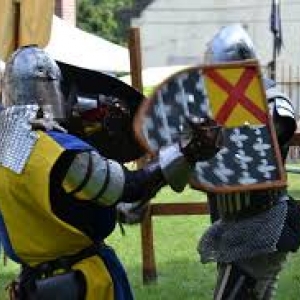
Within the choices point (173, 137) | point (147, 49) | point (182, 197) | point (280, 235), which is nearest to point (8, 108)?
point (173, 137)

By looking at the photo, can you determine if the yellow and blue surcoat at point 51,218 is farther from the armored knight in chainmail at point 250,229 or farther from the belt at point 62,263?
the armored knight in chainmail at point 250,229

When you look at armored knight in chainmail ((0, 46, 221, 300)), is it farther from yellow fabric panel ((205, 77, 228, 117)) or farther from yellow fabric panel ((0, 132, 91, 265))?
yellow fabric panel ((205, 77, 228, 117))

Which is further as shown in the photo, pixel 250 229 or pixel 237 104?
pixel 250 229

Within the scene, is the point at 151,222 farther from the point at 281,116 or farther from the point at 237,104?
the point at 237,104

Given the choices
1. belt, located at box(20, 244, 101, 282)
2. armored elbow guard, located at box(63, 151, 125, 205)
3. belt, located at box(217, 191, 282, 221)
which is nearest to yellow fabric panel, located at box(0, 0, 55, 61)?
belt, located at box(217, 191, 282, 221)

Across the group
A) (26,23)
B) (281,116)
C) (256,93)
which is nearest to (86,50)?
(26,23)

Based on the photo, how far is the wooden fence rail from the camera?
6.60 m

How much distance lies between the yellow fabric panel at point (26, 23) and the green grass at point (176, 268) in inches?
68.8

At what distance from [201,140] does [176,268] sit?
454 centimetres

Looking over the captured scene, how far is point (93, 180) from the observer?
10.3 feet

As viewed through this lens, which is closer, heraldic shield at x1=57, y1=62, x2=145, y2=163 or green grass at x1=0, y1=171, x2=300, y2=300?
heraldic shield at x1=57, y1=62, x2=145, y2=163

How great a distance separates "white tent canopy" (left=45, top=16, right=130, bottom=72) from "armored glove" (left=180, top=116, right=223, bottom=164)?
12.0 m

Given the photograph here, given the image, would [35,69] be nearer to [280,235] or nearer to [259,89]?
[259,89]

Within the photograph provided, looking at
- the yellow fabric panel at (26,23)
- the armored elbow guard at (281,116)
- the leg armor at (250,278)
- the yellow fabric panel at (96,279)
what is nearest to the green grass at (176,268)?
the yellow fabric panel at (26,23)
